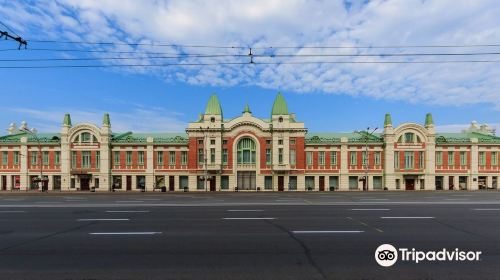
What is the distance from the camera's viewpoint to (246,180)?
171 ft

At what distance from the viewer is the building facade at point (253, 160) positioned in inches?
2042

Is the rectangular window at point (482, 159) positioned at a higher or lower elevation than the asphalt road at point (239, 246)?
higher

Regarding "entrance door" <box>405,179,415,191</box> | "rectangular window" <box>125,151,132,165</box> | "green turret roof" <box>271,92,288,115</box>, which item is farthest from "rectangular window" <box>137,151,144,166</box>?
"entrance door" <box>405,179,415,191</box>

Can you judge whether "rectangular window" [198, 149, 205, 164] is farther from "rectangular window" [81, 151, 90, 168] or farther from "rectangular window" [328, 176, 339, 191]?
"rectangular window" [328, 176, 339, 191]

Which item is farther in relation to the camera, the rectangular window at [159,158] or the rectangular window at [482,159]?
the rectangular window at [159,158]

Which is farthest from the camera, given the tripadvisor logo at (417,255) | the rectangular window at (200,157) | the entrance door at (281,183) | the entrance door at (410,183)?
the entrance door at (410,183)

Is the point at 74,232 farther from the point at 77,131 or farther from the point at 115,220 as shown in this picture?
the point at 77,131

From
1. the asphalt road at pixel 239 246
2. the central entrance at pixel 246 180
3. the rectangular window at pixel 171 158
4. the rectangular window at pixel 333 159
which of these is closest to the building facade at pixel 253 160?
the rectangular window at pixel 333 159

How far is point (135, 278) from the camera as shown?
7035mm

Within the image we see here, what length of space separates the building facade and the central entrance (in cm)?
17

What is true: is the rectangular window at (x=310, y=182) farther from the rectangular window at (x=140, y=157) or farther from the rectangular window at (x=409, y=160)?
the rectangular window at (x=140, y=157)

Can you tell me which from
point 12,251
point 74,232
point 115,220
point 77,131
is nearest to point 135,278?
point 12,251

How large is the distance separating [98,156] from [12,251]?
46744 mm

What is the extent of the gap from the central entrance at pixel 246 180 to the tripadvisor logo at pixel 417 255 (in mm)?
42960
